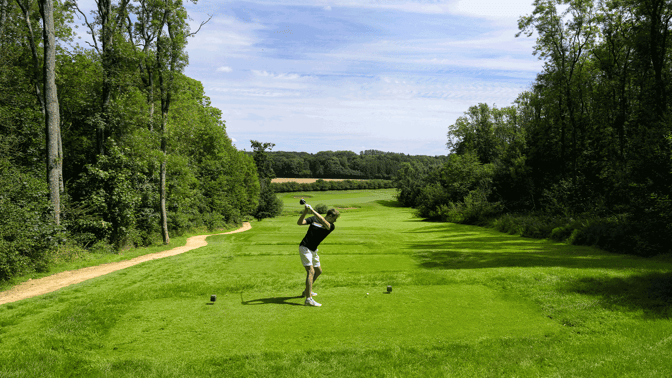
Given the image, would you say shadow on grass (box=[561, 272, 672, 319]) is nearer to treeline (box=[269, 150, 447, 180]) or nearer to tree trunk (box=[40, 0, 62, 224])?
tree trunk (box=[40, 0, 62, 224])

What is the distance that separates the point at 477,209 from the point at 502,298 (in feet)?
103

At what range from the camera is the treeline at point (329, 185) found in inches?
4432

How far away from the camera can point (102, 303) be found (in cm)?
816

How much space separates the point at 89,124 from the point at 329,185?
100m

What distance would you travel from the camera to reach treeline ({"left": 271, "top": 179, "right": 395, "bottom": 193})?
369ft

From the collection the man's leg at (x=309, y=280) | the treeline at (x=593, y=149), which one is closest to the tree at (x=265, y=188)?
the treeline at (x=593, y=149)

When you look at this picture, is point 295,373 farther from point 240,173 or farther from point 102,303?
→ point 240,173

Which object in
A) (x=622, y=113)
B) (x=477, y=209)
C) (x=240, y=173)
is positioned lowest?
(x=477, y=209)

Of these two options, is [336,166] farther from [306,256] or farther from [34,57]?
[306,256]

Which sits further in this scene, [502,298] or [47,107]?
[47,107]

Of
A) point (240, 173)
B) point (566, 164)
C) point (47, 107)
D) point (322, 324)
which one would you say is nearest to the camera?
point (322, 324)

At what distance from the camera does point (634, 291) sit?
8.14 m

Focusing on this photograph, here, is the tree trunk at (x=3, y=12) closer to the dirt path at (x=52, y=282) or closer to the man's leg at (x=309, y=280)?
the dirt path at (x=52, y=282)

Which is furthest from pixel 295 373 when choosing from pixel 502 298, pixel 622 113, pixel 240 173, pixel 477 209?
pixel 240 173
